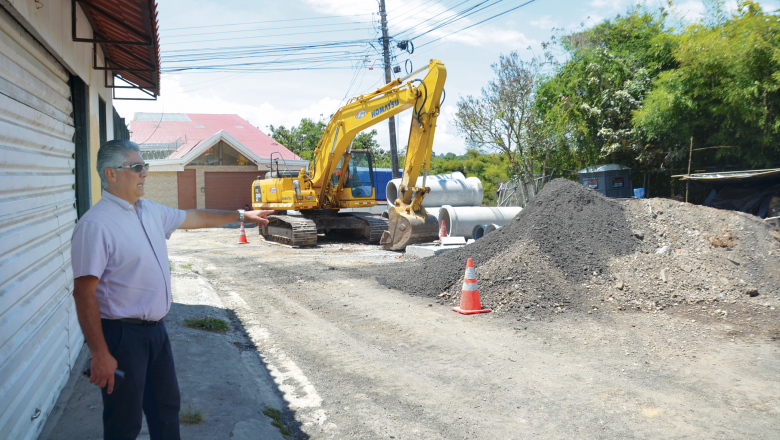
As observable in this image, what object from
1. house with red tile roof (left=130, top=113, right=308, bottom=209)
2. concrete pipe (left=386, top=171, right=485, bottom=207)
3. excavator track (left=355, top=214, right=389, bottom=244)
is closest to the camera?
excavator track (left=355, top=214, right=389, bottom=244)

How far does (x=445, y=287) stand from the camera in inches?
341

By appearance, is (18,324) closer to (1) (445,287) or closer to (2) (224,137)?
(1) (445,287)

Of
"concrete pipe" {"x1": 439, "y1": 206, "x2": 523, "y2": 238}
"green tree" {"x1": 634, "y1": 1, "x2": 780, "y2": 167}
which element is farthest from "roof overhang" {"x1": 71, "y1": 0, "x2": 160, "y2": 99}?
"green tree" {"x1": 634, "y1": 1, "x2": 780, "y2": 167}

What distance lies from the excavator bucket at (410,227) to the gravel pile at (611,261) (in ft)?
11.9

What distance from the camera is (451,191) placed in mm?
18359

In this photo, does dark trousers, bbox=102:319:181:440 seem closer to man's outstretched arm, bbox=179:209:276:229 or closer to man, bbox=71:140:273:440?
man, bbox=71:140:273:440

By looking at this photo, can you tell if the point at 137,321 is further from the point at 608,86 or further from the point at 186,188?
the point at 186,188

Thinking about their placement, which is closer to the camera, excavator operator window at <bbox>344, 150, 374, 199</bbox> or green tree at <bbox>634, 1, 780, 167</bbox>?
green tree at <bbox>634, 1, 780, 167</bbox>

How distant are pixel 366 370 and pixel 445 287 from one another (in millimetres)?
3569

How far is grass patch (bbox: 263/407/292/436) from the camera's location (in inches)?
152

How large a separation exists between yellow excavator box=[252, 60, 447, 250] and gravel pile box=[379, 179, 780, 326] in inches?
162

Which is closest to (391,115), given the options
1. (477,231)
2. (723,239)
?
(477,231)

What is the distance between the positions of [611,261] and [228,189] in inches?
1055

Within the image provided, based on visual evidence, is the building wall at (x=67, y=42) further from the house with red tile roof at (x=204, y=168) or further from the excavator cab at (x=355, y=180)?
the house with red tile roof at (x=204, y=168)
